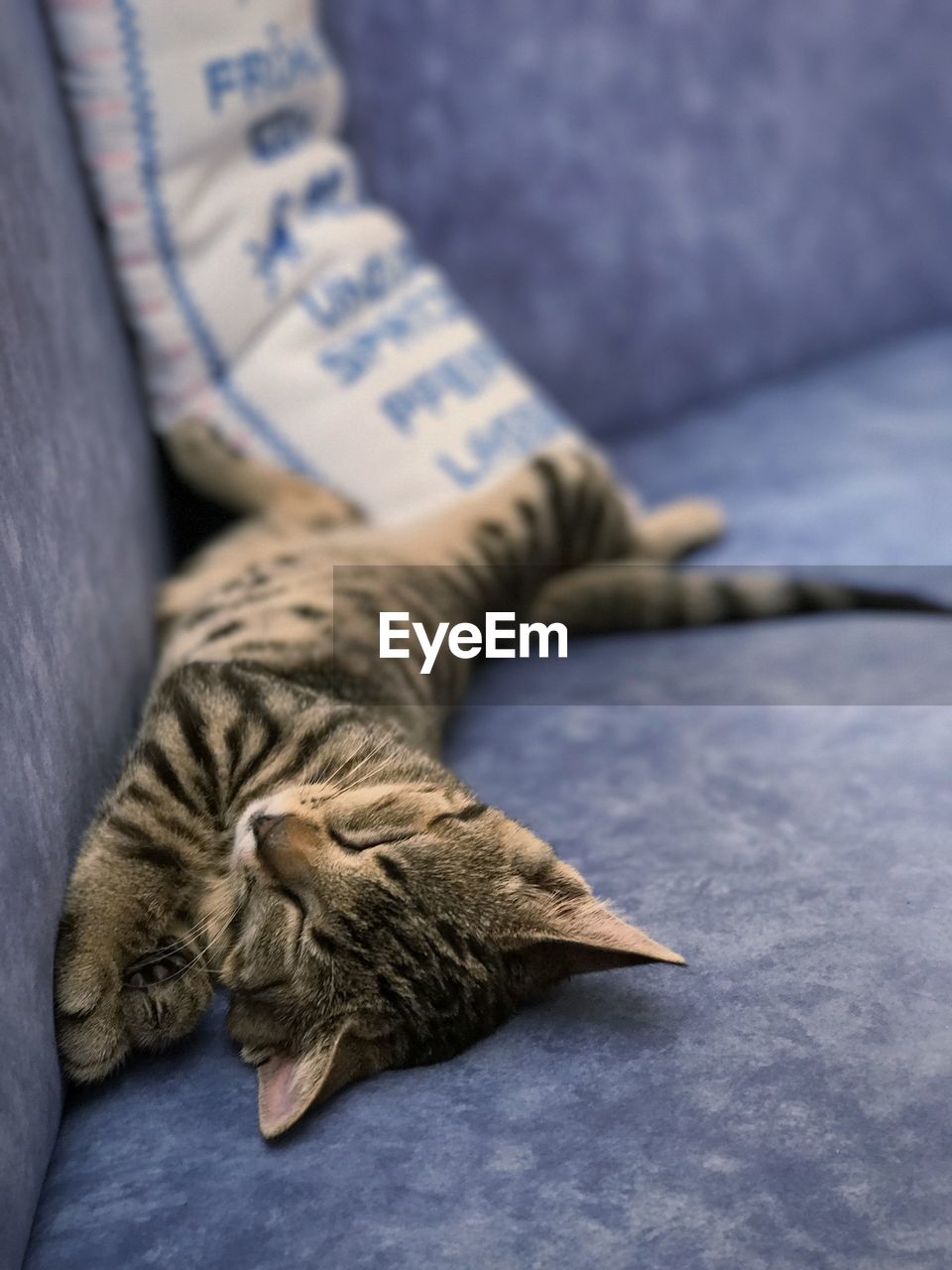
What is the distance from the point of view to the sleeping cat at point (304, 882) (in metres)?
1.00

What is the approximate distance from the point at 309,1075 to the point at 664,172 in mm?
1738

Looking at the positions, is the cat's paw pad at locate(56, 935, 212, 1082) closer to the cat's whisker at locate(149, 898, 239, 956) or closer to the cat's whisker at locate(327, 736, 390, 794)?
the cat's whisker at locate(149, 898, 239, 956)

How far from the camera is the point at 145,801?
116 cm

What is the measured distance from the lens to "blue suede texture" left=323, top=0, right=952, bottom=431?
2092 millimetres

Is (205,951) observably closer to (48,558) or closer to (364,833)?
(364,833)

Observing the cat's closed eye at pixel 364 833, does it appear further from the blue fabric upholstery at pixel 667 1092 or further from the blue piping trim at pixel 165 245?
the blue piping trim at pixel 165 245

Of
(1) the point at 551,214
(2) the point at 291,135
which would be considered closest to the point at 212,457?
(2) the point at 291,135

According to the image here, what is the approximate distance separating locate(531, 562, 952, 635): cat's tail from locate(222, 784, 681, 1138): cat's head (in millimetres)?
703

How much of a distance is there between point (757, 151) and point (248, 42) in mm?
941

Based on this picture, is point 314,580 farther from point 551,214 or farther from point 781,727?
point 551,214

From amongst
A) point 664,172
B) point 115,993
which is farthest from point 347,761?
point 664,172

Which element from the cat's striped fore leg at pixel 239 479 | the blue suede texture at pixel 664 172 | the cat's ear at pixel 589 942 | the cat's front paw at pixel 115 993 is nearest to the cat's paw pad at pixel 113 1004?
the cat's front paw at pixel 115 993

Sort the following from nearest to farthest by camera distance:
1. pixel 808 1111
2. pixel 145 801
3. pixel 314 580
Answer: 1. pixel 808 1111
2. pixel 145 801
3. pixel 314 580

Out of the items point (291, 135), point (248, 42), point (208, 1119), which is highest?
point (248, 42)
